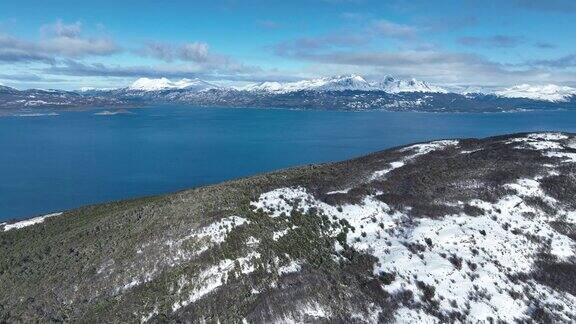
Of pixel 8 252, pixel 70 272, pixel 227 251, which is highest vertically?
pixel 227 251

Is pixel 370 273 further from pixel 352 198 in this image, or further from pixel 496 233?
pixel 496 233

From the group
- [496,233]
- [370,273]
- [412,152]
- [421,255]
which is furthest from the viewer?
[412,152]

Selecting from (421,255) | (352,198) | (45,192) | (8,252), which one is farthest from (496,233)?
(45,192)

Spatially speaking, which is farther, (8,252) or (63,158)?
(63,158)

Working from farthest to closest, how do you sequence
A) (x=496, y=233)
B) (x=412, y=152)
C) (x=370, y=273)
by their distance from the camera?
1. (x=412, y=152)
2. (x=496, y=233)
3. (x=370, y=273)

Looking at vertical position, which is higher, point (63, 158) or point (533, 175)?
point (533, 175)

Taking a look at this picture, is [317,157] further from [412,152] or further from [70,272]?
[70,272]
